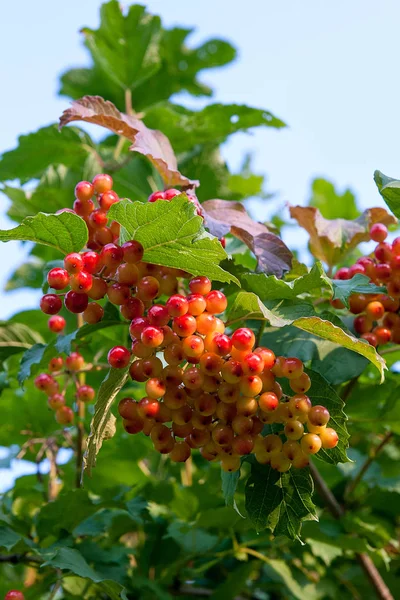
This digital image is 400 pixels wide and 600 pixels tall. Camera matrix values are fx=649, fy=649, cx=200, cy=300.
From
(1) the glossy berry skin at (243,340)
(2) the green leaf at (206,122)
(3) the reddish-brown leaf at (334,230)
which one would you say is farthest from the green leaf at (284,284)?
(2) the green leaf at (206,122)

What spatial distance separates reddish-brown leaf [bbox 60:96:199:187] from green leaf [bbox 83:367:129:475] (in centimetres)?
50

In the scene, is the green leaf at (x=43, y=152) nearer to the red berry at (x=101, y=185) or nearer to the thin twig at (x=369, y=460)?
the red berry at (x=101, y=185)

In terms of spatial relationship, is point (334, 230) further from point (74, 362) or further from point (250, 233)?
point (74, 362)

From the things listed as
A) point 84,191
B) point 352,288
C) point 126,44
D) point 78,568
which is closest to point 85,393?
point 78,568

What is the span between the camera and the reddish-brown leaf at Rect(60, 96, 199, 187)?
148 centimetres

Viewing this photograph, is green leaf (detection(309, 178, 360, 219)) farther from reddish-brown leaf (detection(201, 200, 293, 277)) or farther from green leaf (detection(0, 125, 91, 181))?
reddish-brown leaf (detection(201, 200, 293, 277))

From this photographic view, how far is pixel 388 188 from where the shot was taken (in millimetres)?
1312

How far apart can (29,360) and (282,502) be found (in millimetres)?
683

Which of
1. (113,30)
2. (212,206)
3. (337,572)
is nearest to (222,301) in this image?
(212,206)

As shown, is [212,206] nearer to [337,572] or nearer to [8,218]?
[8,218]

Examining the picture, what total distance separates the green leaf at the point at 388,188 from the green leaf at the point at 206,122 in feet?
3.11

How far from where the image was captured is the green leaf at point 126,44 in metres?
2.68

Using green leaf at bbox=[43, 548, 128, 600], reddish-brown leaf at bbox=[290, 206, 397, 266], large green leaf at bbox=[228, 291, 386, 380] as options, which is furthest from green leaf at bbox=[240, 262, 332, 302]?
green leaf at bbox=[43, 548, 128, 600]

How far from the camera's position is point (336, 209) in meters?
3.00
